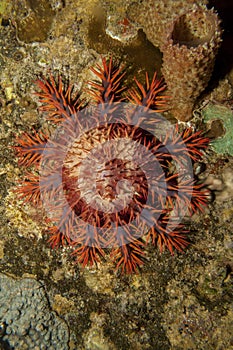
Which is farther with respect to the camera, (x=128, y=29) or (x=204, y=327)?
(x=204, y=327)

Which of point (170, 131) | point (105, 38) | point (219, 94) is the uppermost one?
point (219, 94)

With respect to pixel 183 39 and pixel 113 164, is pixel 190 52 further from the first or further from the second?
pixel 113 164

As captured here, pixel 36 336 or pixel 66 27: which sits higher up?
pixel 66 27

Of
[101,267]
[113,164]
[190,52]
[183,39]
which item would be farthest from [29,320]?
[183,39]

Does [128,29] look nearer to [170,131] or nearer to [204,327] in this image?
[170,131]

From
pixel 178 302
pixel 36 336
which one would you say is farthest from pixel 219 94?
pixel 36 336

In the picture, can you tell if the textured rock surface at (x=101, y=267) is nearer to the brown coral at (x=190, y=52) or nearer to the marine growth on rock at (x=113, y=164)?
the marine growth on rock at (x=113, y=164)

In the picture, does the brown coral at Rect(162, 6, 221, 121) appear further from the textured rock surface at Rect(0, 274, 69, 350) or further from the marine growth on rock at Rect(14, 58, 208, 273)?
the textured rock surface at Rect(0, 274, 69, 350)
